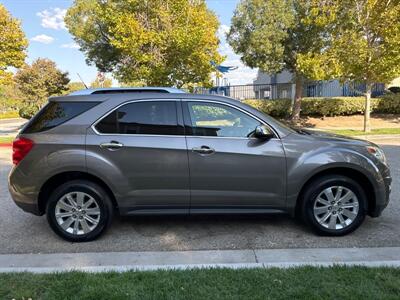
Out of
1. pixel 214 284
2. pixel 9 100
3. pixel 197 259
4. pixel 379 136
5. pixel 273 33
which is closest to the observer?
pixel 214 284

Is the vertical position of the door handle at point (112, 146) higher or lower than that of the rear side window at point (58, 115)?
lower

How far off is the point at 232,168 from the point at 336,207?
1330mm

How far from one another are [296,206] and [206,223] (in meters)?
1.23

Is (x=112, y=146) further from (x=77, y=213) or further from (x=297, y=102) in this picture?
(x=297, y=102)

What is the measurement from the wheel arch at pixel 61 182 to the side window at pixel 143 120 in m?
0.57

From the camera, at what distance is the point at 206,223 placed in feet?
17.6

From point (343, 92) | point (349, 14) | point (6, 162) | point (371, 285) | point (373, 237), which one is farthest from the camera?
point (343, 92)

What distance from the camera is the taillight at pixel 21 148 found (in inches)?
183

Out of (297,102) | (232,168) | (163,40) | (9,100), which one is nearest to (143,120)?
(232,168)

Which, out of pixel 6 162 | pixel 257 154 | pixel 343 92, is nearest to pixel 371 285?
pixel 257 154

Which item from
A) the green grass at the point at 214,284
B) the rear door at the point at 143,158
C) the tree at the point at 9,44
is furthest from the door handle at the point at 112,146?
the tree at the point at 9,44

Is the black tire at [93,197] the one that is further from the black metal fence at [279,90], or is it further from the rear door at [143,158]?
the black metal fence at [279,90]

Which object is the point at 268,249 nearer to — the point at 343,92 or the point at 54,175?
the point at 54,175

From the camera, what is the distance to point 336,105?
74.5ft
